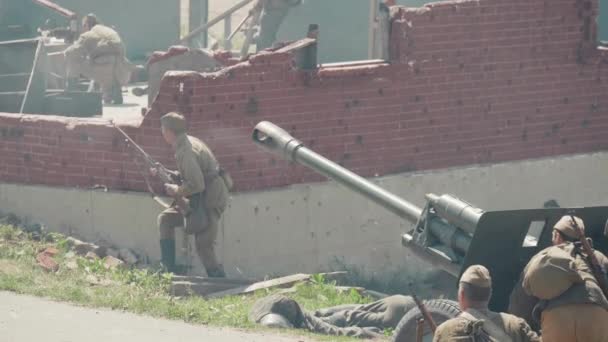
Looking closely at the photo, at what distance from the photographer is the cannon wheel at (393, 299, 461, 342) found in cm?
725

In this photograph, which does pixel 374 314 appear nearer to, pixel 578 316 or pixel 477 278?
pixel 578 316

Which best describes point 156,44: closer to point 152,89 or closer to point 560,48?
point 152,89

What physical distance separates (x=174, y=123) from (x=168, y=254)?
1244 mm

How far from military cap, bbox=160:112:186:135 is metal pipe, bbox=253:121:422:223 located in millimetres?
1110

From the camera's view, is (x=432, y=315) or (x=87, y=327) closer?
(x=432, y=315)

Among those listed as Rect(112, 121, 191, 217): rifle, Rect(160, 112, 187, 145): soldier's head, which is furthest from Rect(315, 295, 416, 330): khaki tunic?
Rect(160, 112, 187, 145): soldier's head

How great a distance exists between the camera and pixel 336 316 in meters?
9.78

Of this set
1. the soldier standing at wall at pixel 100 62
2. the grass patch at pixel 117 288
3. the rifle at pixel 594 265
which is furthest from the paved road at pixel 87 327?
the soldier standing at wall at pixel 100 62

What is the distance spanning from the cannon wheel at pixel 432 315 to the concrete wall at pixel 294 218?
153 inches

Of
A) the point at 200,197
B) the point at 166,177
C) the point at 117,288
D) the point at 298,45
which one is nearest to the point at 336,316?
the point at 200,197

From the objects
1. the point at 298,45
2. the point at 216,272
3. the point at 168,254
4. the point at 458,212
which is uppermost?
the point at 298,45

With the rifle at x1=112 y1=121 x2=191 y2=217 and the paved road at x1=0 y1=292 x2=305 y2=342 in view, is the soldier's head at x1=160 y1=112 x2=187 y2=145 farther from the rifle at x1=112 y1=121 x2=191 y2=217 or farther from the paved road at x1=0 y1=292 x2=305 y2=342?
the paved road at x1=0 y1=292 x2=305 y2=342

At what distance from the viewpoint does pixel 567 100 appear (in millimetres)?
13258

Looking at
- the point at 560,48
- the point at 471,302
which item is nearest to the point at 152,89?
→ the point at 560,48
